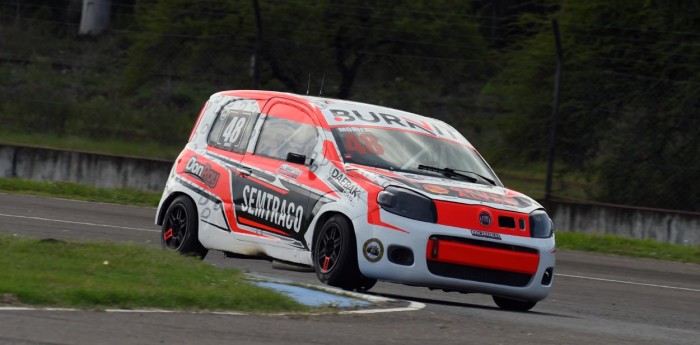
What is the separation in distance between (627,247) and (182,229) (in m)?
7.95

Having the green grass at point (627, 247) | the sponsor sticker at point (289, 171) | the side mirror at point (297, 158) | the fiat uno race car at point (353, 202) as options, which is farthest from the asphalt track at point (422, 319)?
the green grass at point (627, 247)

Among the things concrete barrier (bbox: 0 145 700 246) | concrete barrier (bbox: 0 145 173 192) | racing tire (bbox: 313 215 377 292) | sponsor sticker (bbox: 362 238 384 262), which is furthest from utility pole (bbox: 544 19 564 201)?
sponsor sticker (bbox: 362 238 384 262)

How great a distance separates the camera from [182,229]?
11.8 m

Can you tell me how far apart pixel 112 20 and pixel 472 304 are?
26.6 m

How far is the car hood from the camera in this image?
9977mm

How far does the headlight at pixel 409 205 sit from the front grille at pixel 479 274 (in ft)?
1.11

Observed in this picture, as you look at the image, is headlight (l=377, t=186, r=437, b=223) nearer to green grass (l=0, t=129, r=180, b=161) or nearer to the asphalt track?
the asphalt track

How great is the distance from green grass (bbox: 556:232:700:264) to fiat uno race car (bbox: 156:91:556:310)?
6.35 m

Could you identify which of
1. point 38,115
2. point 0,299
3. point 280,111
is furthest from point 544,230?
point 38,115

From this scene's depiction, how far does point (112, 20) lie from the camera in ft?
117

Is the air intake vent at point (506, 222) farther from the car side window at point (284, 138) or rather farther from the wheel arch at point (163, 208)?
the wheel arch at point (163, 208)

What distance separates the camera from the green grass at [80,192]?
19.3 meters

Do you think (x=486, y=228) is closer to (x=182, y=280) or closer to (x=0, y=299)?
(x=182, y=280)

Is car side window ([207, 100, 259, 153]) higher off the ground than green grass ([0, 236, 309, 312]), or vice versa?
car side window ([207, 100, 259, 153])
